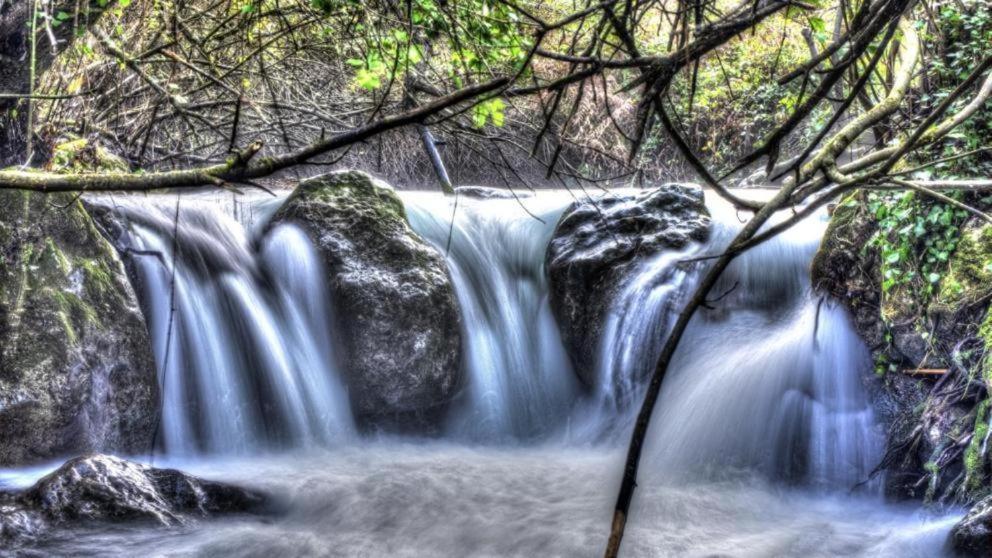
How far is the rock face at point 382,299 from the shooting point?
6.36 m

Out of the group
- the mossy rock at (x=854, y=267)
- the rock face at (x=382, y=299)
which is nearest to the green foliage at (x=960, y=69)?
the mossy rock at (x=854, y=267)

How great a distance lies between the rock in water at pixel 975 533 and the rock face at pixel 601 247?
137 inches

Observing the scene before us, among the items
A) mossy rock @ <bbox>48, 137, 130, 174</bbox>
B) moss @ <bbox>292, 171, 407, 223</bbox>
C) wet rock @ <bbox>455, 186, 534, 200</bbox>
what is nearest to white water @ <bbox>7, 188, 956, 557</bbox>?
moss @ <bbox>292, 171, 407, 223</bbox>

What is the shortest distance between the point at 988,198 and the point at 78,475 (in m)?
5.18

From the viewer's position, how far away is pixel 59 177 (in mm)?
2195

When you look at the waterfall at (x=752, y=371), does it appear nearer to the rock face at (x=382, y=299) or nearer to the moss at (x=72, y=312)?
the rock face at (x=382, y=299)

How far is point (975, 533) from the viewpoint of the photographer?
3455 millimetres

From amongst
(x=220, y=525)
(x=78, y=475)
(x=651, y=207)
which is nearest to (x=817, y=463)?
(x=651, y=207)

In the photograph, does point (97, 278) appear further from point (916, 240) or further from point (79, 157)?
point (916, 240)

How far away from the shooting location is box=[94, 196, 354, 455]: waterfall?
5.63 m

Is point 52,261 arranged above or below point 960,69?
below

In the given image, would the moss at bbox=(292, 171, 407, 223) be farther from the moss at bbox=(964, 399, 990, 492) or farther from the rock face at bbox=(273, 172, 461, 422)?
the moss at bbox=(964, 399, 990, 492)

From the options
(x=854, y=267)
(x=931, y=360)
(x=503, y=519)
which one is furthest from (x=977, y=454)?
(x=503, y=519)

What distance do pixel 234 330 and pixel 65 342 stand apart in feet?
4.83
